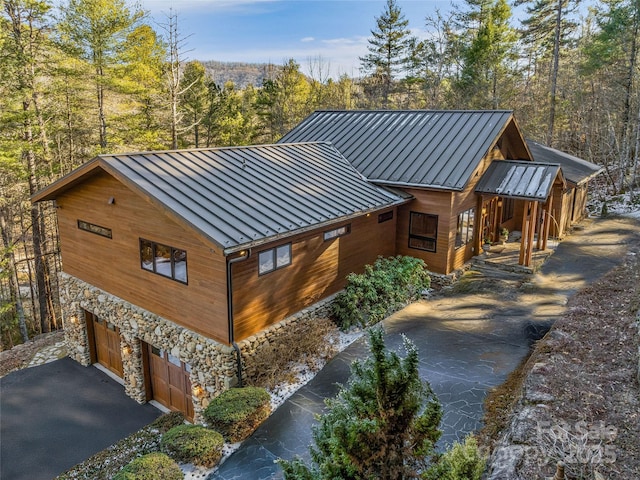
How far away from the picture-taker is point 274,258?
10.1 metres

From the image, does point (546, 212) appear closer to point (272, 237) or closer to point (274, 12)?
point (272, 237)

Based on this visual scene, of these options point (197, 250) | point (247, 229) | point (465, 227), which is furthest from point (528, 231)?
point (197, 250)

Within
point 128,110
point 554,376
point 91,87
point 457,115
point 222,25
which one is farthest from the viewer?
point 222,25

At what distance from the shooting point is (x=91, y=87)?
19.7 meters

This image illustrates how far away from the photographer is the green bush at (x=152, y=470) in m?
6.53

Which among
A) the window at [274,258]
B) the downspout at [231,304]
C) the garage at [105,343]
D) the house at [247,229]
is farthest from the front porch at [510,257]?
the garage at [105,343]

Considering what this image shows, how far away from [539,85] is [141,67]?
2922 cm

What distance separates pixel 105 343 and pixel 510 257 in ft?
45.3

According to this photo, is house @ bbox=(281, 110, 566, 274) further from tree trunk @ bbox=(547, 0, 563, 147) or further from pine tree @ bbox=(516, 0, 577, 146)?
pine tree @ bbox=(516, 0, 577, 146)

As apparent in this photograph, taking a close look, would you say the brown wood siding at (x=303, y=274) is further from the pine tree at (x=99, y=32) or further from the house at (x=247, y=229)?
the pine tree at (x=99, y=32)

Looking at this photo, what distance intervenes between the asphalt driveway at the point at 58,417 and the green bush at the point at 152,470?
4.47m

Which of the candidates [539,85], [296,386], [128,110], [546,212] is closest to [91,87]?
[128,110]

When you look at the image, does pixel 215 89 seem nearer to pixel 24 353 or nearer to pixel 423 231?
pixel 24 353

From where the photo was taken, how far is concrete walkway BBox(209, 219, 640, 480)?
303 inches
